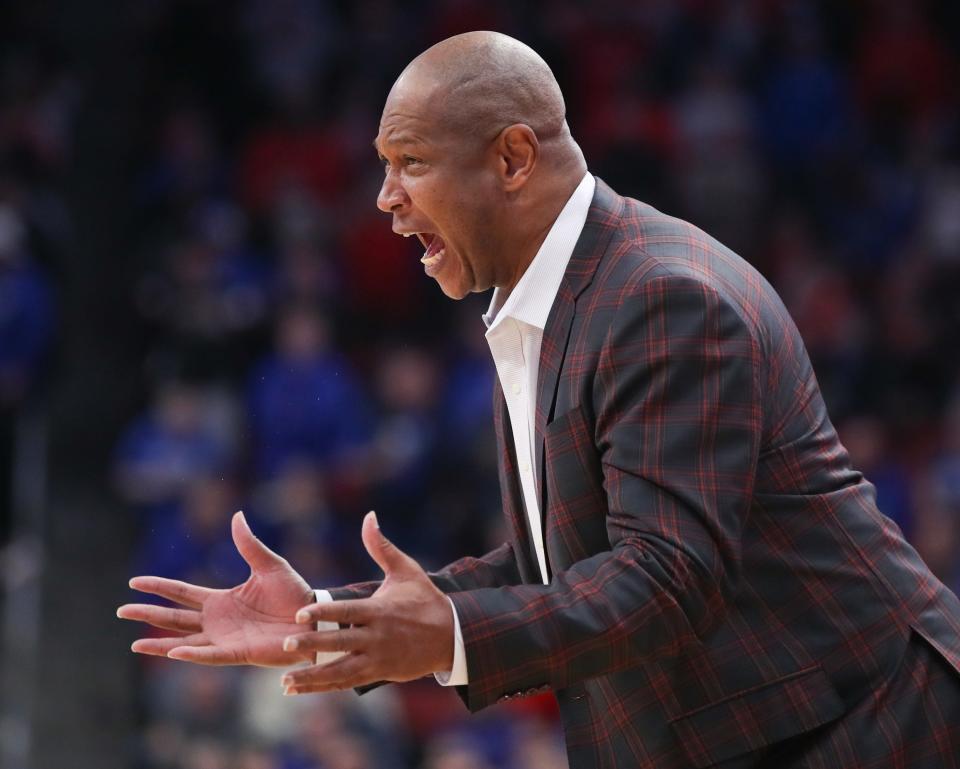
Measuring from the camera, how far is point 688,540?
6.36ft

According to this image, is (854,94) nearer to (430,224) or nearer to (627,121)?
(627,121)

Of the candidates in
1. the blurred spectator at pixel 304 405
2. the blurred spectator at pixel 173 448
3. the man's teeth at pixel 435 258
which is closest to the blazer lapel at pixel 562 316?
the man's teeth at pixel 435 258

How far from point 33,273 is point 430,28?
2.30m

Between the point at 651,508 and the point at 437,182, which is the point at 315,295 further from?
the point at 651,508

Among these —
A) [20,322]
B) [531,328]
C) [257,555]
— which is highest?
[20,322]

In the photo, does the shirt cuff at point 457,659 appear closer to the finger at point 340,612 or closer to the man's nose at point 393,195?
the finger at point 340,612

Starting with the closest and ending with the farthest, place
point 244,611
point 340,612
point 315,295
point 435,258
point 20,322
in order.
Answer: point 340,612
point 244,611
point 435,258
point 20,322
point 315,295

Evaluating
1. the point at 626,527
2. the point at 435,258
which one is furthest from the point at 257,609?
the point at 435,258

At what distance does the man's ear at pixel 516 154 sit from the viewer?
2.21 meters

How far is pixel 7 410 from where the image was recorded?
5.96 meters

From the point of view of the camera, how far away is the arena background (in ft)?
17.0

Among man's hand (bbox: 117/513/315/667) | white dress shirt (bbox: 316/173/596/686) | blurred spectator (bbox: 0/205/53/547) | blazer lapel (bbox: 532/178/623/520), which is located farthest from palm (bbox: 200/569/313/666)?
blurred spectator (bbox: 0/205/53/547)

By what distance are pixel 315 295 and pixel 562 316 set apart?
13.8 feet

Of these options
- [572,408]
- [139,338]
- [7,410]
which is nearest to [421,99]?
[572,408]
